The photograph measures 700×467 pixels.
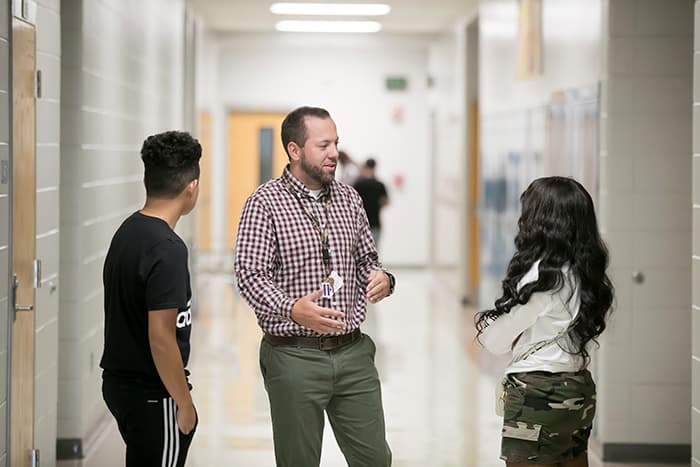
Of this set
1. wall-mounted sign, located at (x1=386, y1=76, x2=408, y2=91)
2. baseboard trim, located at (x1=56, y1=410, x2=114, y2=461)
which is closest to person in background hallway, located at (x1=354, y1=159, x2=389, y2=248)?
wall-mounted sign, located at (x1=386, y1=76, x2=408, y2=91)

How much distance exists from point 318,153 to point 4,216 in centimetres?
121

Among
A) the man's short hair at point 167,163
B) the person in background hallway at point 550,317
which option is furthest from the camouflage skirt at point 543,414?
the man's short hair at point 167,163

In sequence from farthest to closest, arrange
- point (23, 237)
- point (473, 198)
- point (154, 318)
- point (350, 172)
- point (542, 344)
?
1. point (350, 172)
2. point (473, 198)
3. point (23, 237)
4. point (542, 344)
5. point (154, 318)

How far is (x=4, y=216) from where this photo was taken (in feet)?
13.1

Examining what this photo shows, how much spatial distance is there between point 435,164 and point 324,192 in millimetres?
12322

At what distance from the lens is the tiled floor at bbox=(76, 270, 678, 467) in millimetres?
5766

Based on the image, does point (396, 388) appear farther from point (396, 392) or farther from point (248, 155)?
point (248, 155)

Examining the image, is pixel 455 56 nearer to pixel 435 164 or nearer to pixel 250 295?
pixel 435 164

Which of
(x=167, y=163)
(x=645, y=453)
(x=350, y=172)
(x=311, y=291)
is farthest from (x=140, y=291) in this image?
(x=350, y=172)

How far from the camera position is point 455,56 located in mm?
13430

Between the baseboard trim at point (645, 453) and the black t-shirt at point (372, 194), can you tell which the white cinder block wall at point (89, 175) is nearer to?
the baseboard trim at point (645, 453)

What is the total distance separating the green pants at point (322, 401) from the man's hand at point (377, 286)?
0.62 ft

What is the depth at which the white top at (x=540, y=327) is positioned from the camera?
3.40 meters

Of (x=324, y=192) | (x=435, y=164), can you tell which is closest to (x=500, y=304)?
(x=324, y=192)
